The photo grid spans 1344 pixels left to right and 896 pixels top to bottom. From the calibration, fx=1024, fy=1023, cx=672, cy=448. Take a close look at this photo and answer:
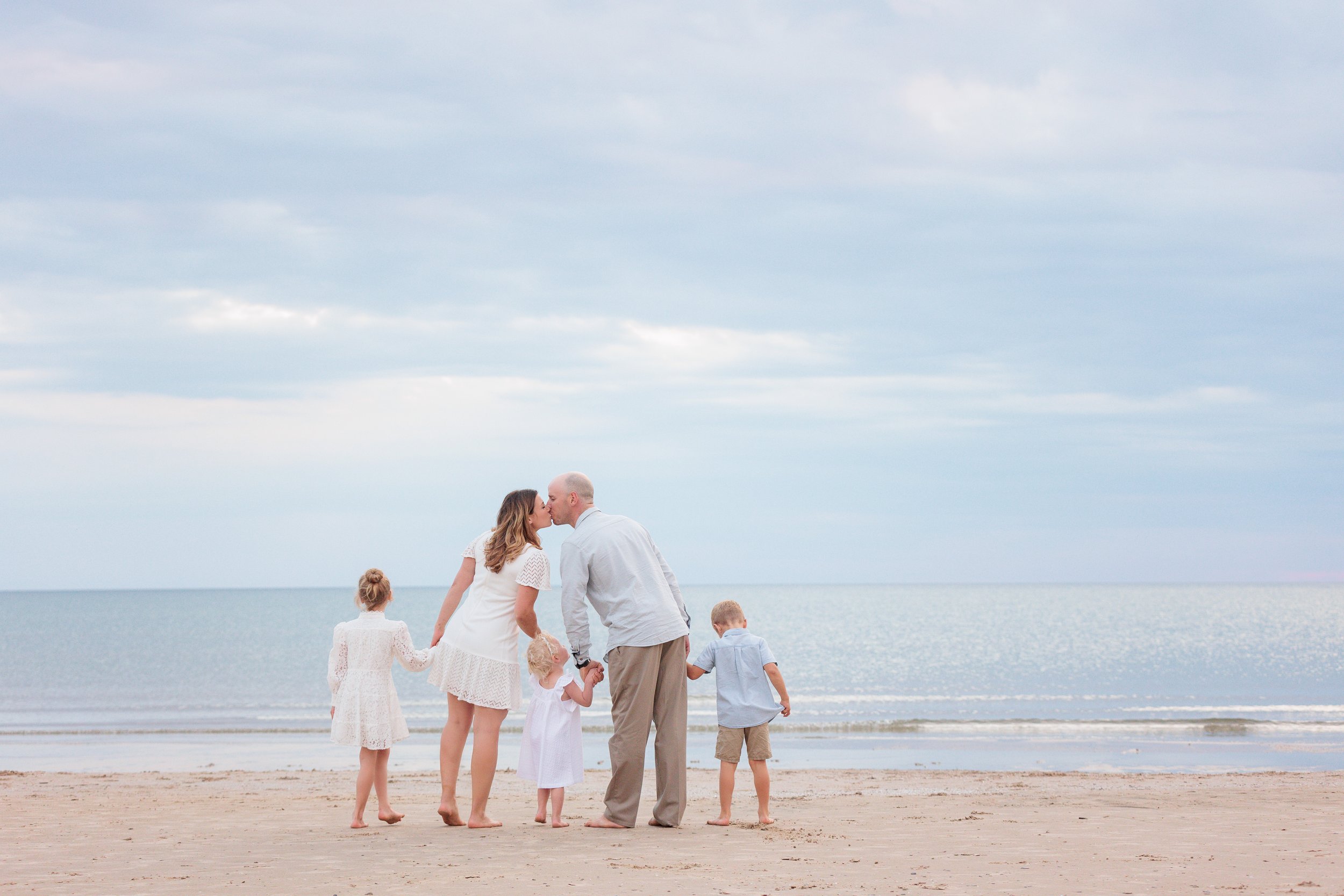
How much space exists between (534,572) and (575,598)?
1.08ft

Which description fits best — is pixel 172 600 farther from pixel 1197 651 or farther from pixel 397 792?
pixel 397 792

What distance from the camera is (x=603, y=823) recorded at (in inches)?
251

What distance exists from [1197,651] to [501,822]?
41.3m

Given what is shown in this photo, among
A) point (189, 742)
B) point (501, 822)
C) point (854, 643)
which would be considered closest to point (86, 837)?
point (501, 822)

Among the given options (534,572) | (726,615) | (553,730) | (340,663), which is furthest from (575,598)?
(340,663)

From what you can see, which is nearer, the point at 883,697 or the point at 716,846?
the point at 716,846

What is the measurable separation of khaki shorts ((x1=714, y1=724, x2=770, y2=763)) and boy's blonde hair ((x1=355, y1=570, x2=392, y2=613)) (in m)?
2.37

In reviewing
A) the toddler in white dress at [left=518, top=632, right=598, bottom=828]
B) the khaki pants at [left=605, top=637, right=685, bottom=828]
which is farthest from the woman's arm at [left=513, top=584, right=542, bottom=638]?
the khaki pants at [left=605, top=637, right=685, bottom=828]

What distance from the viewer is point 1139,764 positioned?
12.8 m

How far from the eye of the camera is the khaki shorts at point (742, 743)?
6750 mm

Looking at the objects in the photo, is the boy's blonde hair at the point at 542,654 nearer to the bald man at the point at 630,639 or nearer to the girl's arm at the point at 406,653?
the bald man at the point at 630,639

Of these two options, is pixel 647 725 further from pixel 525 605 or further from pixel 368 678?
pixel 368 678

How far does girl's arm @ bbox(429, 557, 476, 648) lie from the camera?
244 inches

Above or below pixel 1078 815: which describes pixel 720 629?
above
